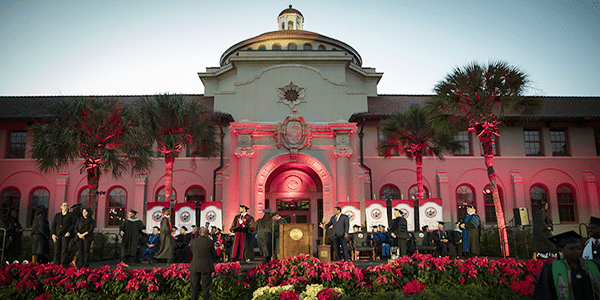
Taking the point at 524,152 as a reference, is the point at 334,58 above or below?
above

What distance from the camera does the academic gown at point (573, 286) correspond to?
A: 5707mm

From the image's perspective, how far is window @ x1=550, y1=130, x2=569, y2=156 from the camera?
28.0 m

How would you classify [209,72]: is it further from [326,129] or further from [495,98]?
[495,98]

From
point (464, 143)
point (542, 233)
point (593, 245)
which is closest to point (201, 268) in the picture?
point (593, 245)

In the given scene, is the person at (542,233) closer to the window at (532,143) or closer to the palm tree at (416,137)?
the palm tree at (416,137)

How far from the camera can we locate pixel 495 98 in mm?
18328

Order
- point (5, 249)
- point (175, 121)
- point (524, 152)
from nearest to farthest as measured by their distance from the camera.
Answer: point (5, 249) < point (175, 121) < point (524, 152)

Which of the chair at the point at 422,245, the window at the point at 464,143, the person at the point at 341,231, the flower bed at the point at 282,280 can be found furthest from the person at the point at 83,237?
the window at the point at 464,143

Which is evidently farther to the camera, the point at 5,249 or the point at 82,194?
the point at 82,194

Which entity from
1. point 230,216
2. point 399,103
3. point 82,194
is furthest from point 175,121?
point 399,103

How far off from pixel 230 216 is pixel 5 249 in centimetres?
1011

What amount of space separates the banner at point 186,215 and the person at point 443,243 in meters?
10.6

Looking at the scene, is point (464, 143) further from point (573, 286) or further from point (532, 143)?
point (573, 286)

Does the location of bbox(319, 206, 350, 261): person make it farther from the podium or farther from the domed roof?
the domed roof
